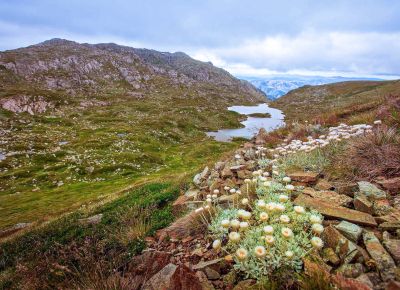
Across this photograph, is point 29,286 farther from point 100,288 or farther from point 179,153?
point 179,153

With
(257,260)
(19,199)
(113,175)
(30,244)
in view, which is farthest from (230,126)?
(257,260)

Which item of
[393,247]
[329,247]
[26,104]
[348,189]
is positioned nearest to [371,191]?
[348,189]

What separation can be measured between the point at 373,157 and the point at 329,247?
152 inches

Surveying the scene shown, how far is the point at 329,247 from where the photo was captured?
4.24m

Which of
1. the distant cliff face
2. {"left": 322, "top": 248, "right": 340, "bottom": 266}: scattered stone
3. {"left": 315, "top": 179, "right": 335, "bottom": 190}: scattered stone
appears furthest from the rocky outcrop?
{"left": 322, "top": 248, "right": 340, "bottom": 266}: scattered stone

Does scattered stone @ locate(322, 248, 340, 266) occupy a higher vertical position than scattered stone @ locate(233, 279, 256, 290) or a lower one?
higher

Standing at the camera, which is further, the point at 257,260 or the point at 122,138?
the point at 122,138

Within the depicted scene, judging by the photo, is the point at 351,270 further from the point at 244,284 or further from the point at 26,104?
the point at 26,104

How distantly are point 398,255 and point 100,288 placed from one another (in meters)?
4.73

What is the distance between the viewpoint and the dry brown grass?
21.4 feet

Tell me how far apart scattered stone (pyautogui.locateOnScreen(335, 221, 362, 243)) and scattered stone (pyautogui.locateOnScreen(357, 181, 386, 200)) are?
136 cm

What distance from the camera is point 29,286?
20.3 ft

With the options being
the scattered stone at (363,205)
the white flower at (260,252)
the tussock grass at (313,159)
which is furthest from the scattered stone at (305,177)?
the white flower at (260,252)

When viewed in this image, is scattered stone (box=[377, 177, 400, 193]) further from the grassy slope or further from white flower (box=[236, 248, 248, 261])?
the grassy slope
